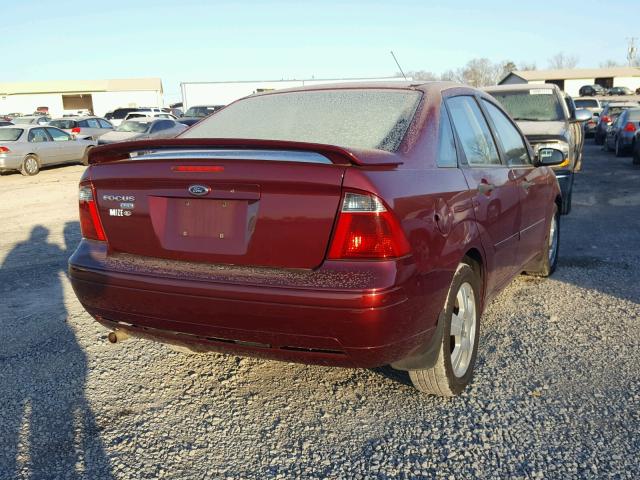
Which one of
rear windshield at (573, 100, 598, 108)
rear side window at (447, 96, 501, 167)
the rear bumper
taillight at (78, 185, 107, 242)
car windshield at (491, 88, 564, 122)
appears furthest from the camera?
rear windshield at (573, 100, 598, 108)

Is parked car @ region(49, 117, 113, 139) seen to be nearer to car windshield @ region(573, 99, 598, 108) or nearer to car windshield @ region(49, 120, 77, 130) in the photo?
car windshield @ region(49, 120, 77, 130)

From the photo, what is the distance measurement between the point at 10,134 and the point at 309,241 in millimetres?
18217

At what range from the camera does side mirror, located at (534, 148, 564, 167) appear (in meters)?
4.69

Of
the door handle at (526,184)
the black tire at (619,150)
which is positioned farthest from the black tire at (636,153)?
the door handle at (526,184)

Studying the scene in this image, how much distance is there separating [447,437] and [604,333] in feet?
6.17

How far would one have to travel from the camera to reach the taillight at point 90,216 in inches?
125

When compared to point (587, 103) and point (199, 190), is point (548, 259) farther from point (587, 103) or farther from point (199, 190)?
point (587, 103)

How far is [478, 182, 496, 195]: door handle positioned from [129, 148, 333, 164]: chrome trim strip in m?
1.19

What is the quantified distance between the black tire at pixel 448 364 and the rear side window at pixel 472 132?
704mm

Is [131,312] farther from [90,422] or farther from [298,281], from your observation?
[298,281]

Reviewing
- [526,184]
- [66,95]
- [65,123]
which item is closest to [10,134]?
[65,123]

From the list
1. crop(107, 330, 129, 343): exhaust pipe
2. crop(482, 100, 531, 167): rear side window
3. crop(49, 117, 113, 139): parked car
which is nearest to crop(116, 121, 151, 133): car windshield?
crop(49, 117, 113, 139): parked car

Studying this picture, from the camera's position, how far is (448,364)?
3184mm

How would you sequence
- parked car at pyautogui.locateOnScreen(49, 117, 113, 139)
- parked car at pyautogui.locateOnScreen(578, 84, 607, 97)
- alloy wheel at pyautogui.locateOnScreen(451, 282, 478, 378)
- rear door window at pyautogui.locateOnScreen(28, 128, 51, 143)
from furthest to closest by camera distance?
parked car at pyautogui.locateOnScreen(578, 84, 607, 97), parked car at pyautogui.locateOnScreen(49, 117, 113, 139), rear door window at pyautogui.locateOnScreen(28, 128, 51, 143), alloy wheel at pyautogui.locateOnScreen(451, 282, 478, 378)
